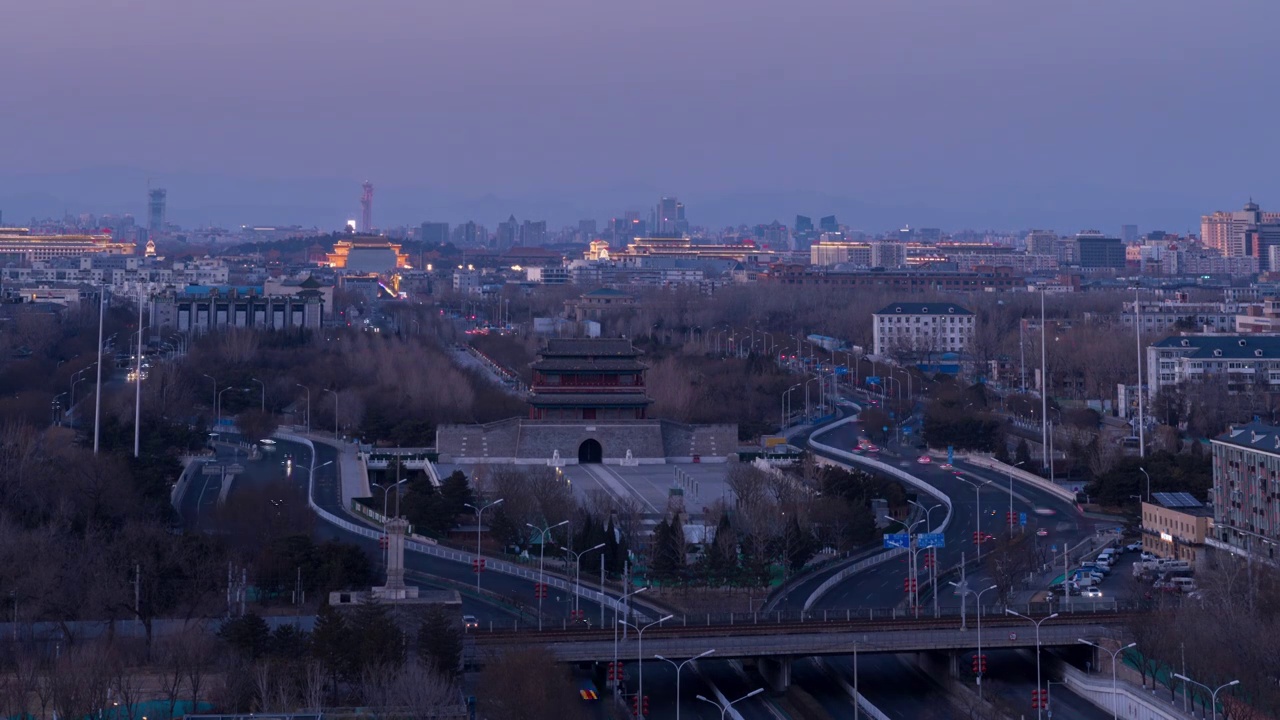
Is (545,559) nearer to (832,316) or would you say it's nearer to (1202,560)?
(1202,560)

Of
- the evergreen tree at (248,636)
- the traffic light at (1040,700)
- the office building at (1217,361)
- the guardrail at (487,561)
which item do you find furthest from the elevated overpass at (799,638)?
the office building at (1217,361)

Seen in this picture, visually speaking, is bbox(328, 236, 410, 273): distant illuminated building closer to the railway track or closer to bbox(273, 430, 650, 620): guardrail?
bbox(273, 430, 650, 620): guardrail

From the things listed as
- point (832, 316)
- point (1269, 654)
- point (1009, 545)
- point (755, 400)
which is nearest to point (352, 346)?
point (755, 400)

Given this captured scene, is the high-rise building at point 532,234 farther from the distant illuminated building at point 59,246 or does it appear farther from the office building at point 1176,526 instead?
the office building at point 1176,526

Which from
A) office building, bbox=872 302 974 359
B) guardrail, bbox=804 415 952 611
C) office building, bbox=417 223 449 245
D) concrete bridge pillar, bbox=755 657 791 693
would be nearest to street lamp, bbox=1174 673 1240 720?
concrete bridge pillar, bbox=755 657 791 693

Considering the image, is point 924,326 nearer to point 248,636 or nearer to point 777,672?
point 777,672

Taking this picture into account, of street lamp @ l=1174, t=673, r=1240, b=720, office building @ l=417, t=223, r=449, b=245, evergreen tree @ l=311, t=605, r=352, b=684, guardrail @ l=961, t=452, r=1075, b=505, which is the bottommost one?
street lamp @ l=1174, t=673, r=1240, b=720
